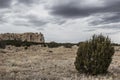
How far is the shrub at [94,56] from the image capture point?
716 inches

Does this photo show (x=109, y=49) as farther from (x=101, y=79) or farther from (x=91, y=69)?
(x=101, y=79)

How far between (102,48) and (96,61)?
84cm

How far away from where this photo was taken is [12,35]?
133125 millimetres

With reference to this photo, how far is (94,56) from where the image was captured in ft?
59.6

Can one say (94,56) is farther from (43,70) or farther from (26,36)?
(26,36)

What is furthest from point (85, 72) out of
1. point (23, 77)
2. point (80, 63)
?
point (23, 77)

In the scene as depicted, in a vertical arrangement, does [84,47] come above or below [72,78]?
above

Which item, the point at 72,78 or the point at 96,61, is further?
the point at 96,61

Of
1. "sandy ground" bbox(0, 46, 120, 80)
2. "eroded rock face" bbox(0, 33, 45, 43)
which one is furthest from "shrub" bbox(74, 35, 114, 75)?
"eroded rock face" bbox(0, 33, 45, 43)

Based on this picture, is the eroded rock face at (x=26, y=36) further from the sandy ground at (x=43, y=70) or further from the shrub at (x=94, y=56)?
the shrub at (x=94, y=56)

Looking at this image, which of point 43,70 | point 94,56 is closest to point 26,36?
point 43,70

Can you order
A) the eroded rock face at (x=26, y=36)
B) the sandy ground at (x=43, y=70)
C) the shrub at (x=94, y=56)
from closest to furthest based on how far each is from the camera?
1. the sandy ground at (x=43, y=70)
2. the shrub at (x=94, y=56)
3. the eroded rock face at (x=26, y=36)

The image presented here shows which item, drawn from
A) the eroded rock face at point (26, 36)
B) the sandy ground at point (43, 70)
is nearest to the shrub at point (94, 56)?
the sandy ground at point (43, 70)

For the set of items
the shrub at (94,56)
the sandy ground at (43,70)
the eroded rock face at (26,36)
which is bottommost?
the sandy ground at (43,70)
